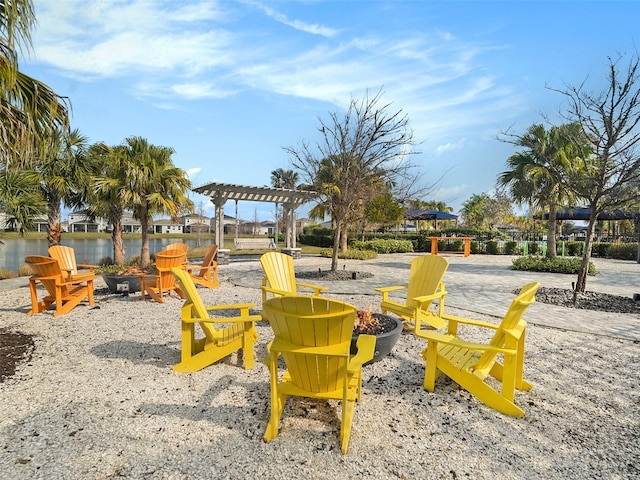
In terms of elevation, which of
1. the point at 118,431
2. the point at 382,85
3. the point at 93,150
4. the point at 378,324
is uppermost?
the point at 382,85

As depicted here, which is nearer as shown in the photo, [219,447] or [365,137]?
[219,447]

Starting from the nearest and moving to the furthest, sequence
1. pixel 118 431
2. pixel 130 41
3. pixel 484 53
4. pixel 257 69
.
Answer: pixel 118 431 < pixel 130 41 < pixel 484 53 < pixel 257 69

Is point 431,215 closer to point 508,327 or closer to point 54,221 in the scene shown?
point 54,221

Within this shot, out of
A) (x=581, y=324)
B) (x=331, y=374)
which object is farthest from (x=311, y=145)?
(x=331, y=374)

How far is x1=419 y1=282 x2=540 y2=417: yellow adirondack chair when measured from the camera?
286 centimetres

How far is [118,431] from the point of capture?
2510 mm

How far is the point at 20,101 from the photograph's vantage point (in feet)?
12.9

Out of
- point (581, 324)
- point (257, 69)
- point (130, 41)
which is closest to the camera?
point (581, 324)

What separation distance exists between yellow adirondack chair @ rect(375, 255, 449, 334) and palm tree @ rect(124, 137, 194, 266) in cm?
958

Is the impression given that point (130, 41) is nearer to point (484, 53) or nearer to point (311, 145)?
point (311, 145)

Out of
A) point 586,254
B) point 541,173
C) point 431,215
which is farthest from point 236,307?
point 431,215

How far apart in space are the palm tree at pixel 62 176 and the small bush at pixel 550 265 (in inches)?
575

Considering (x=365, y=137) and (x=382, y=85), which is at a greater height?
(x=382, y=85)

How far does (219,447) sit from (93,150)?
12.5 meters
